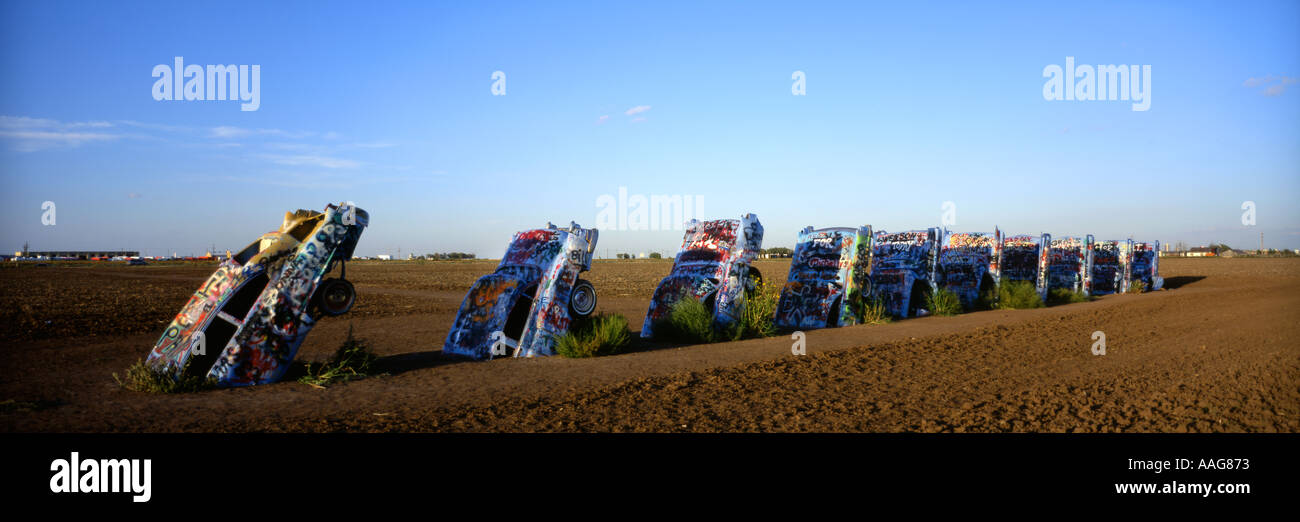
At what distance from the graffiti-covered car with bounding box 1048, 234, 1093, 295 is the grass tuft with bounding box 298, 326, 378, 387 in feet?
88.0

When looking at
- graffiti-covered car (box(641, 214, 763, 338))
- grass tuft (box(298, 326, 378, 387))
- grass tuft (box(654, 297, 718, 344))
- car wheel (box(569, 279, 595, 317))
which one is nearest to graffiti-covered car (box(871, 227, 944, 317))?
graffiti-covered car (box(641, 214, 763, 338))

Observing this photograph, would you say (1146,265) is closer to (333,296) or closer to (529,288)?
(529,288)

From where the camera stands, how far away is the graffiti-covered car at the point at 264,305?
8.76m

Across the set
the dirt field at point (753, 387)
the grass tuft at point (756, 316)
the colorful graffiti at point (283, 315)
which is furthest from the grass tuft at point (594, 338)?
the colorful graffiti at point (283, 315)

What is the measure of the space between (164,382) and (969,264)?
2236 centimetres

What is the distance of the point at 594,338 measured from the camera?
12.1m

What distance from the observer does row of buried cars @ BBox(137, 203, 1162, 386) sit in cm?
892

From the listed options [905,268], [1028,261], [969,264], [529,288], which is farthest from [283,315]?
[1028,261]

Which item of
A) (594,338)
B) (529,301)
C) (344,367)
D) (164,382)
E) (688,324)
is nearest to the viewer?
(164,382)

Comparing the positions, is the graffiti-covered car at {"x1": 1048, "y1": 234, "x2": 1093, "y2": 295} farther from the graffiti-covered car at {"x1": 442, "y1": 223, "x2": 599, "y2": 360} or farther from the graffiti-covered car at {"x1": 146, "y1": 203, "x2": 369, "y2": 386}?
the graffiti-covered car at {"x1": 146, "y1": 203, "x2": 369, "y2": 386}

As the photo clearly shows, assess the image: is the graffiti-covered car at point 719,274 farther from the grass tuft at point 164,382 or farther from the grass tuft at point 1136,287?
the grass tuft at point 1136,287
